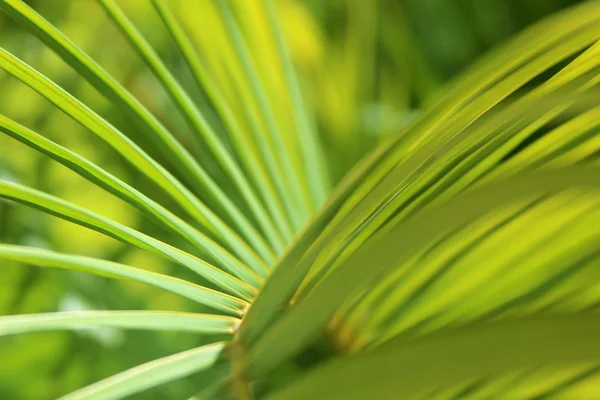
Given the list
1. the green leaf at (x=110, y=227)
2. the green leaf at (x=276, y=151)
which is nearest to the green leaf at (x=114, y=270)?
the green leaf at (x=110, y=227)

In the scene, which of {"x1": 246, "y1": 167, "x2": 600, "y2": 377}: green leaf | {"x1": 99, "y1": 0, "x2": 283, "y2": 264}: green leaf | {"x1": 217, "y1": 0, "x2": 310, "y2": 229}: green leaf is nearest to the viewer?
{"x1": 246, "y1": 167, "x2": 600, "y2": 377}: green leaf

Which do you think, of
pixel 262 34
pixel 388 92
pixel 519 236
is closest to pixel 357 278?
pixel 519 236

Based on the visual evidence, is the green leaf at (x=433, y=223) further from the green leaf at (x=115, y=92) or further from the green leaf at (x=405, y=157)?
the green leaf at (x=115, y=92)

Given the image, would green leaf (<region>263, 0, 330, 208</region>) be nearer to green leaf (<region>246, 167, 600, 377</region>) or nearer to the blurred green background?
the blurred green background

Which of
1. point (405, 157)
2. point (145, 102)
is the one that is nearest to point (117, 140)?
point (405, 157)

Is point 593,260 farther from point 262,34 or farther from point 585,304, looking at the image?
point 262,34

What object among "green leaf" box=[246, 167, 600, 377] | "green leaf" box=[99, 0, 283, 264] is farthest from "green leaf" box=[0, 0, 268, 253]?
"green leaf" box=[246, 167, 600, 377]
